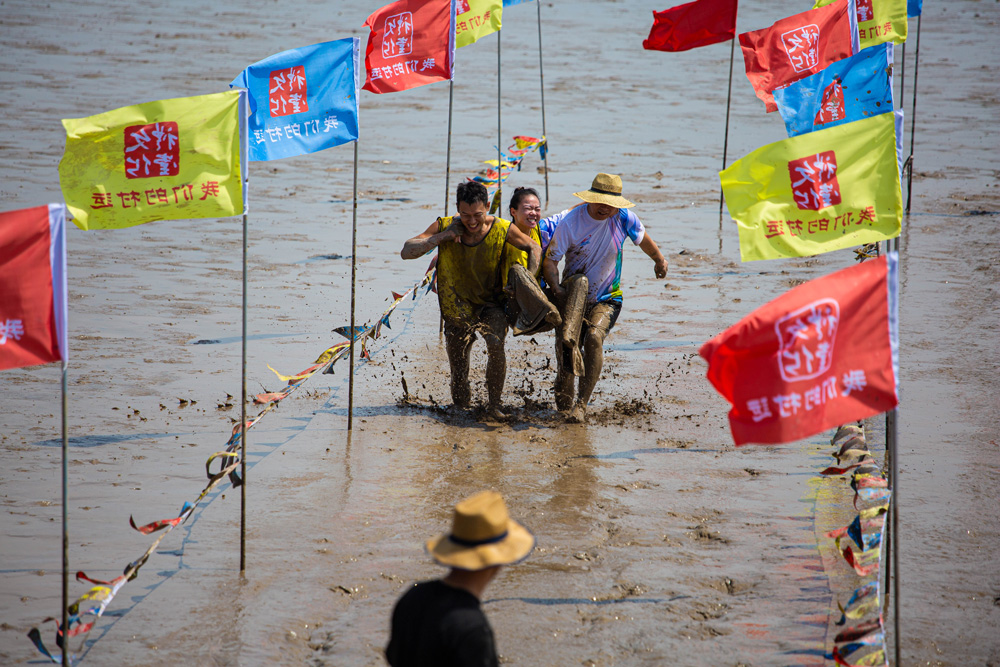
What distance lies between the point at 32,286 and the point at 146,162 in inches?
44.5

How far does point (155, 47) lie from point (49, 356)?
2143cm

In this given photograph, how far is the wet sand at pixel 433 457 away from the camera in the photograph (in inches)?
187

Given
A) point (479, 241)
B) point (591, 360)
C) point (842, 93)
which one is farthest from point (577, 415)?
point (842, 93)

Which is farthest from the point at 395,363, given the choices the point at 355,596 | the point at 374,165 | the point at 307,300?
the point at 374,165

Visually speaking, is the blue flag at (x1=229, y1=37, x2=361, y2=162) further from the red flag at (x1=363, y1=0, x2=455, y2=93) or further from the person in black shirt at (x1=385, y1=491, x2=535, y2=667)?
the person in black shirt at (x1=385, y1=491, x2=535, y2=667)

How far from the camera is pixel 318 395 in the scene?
7.93 meters

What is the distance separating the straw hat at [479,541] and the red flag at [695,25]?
36.1 feet

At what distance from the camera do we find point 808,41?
1009 centimetres

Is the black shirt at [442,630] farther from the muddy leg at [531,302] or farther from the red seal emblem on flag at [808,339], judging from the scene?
the muddy leg at [531,302]

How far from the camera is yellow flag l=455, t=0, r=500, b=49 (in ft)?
33.5

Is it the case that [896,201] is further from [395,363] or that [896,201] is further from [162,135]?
[395,363]

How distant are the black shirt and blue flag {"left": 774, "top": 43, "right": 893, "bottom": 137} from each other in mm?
5287

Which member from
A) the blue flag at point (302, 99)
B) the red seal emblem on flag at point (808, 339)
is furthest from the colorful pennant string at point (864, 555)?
the blue flag at point (302, 99)

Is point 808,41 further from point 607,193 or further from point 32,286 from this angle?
point 32,286
